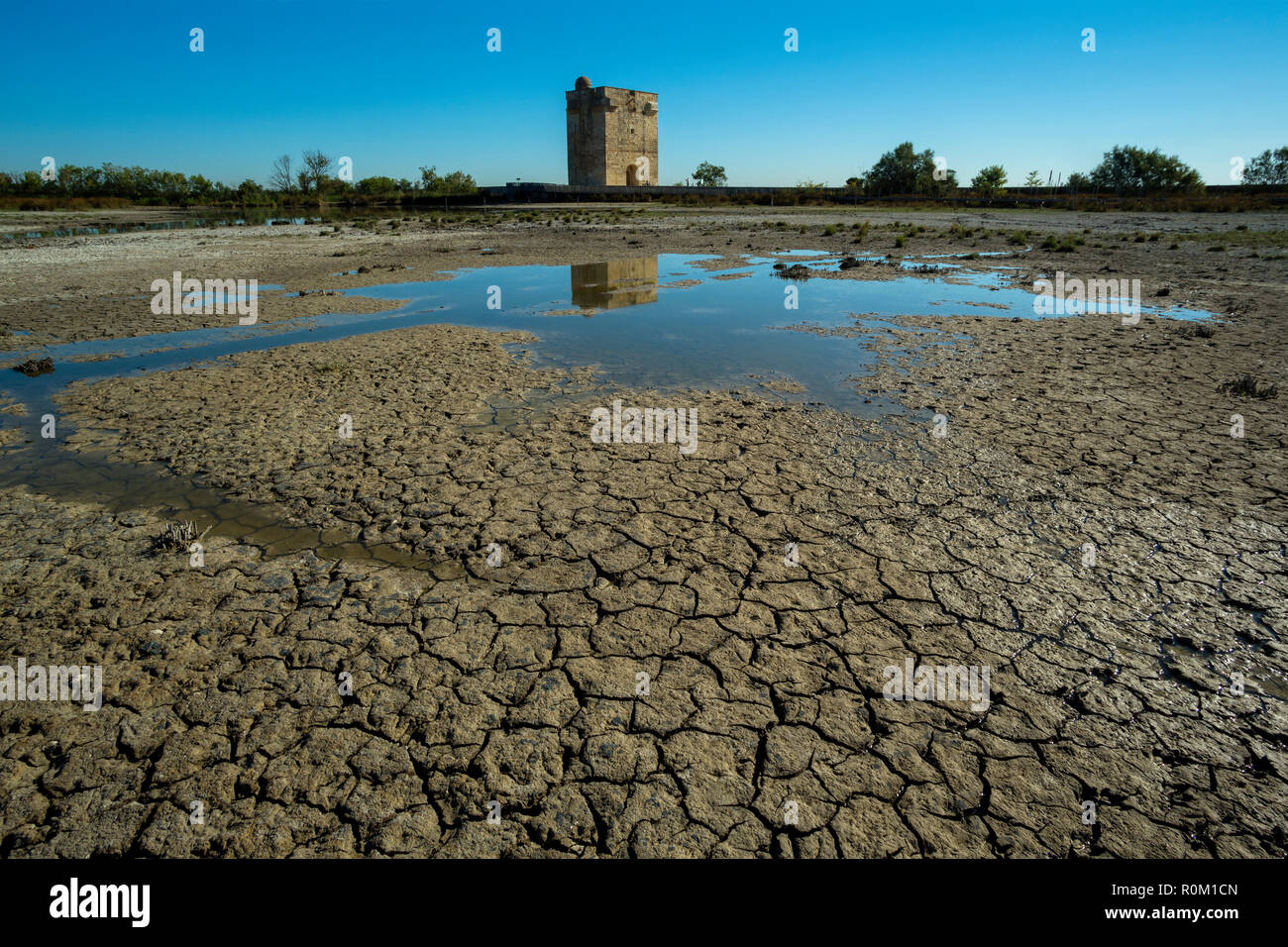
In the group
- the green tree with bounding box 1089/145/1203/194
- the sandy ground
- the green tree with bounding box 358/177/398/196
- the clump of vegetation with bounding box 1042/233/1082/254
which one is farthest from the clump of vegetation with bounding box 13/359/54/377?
the green tree with bounding box 1089/145/1203/194

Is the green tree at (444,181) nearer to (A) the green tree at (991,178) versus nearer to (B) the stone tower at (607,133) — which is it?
(B) the stone tower at (607,133)

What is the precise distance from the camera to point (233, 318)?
11273 millimetres

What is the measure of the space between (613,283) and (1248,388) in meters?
11.6

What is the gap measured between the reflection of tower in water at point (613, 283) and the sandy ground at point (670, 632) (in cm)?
631

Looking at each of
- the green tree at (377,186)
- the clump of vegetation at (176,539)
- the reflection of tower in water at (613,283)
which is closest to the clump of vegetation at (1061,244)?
the reflection of tower in water at (613,283)

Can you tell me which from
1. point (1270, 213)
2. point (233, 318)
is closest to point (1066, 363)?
point (233, 318)

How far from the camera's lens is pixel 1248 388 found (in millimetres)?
7086

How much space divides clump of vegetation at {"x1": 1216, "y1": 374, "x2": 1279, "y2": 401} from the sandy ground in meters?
0.17

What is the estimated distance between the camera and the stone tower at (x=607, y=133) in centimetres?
5306

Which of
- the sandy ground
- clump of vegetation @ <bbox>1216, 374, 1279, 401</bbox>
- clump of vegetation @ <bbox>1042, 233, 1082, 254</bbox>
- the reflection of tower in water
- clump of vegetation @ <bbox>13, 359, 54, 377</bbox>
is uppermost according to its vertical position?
clump of vegetation @ <bbox>1042, 233, 1082, 254</bbox>

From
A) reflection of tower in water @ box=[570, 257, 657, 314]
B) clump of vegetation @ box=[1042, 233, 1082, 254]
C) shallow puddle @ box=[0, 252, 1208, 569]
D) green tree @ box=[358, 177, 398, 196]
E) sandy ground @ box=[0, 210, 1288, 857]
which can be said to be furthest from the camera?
green tree @ box=[358, 177, 398, 196]

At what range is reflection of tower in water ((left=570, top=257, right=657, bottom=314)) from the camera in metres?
12.9

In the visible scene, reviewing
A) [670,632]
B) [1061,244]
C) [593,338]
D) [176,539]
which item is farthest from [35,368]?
[1061,244]

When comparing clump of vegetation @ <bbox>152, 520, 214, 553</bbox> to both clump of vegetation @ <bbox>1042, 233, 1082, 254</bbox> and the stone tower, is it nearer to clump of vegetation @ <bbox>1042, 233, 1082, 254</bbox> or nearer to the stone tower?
clump of vegetation @ <bbox>1042, 233, 1082, 254</bbox>
